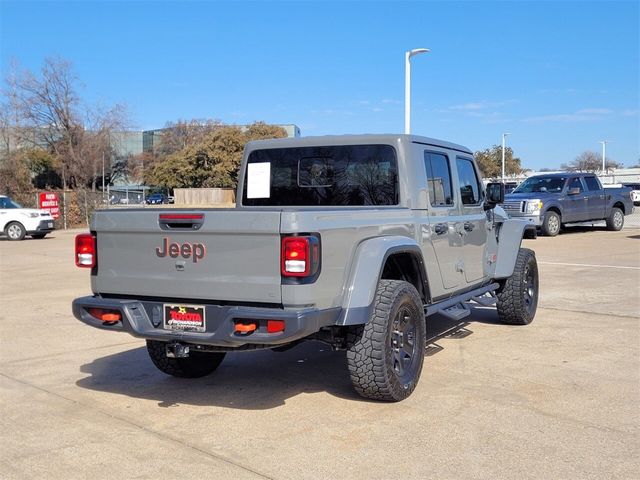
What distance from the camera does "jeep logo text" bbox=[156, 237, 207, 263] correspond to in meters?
4.70

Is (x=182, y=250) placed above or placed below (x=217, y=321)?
above

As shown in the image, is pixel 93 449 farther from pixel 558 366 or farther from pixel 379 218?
pixel 558 366

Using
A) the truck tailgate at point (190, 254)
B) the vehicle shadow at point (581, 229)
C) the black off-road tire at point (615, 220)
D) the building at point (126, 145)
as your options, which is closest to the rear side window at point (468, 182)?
the truck tailgate at point (190, 254)

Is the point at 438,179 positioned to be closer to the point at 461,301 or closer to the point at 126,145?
the point at 461,301

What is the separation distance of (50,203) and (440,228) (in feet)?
87.8

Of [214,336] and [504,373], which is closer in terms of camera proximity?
[214,336]

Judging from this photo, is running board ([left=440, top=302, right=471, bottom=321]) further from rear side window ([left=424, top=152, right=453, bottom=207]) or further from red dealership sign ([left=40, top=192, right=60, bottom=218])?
red dealership sign ([left=40, top=192, right=60, bottom=218])

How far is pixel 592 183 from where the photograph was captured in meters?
22.0

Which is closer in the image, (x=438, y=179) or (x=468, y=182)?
(x=438, y=179)

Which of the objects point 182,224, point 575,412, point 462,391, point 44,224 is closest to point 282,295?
point 182,224

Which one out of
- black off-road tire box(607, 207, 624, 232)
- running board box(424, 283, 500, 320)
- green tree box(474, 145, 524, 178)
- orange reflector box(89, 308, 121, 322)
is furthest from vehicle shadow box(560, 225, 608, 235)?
green tree box(474, 145, 524, 178)

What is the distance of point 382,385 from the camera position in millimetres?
4926

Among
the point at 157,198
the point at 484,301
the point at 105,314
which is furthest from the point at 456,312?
the point at 157,198

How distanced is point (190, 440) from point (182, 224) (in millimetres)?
1435
